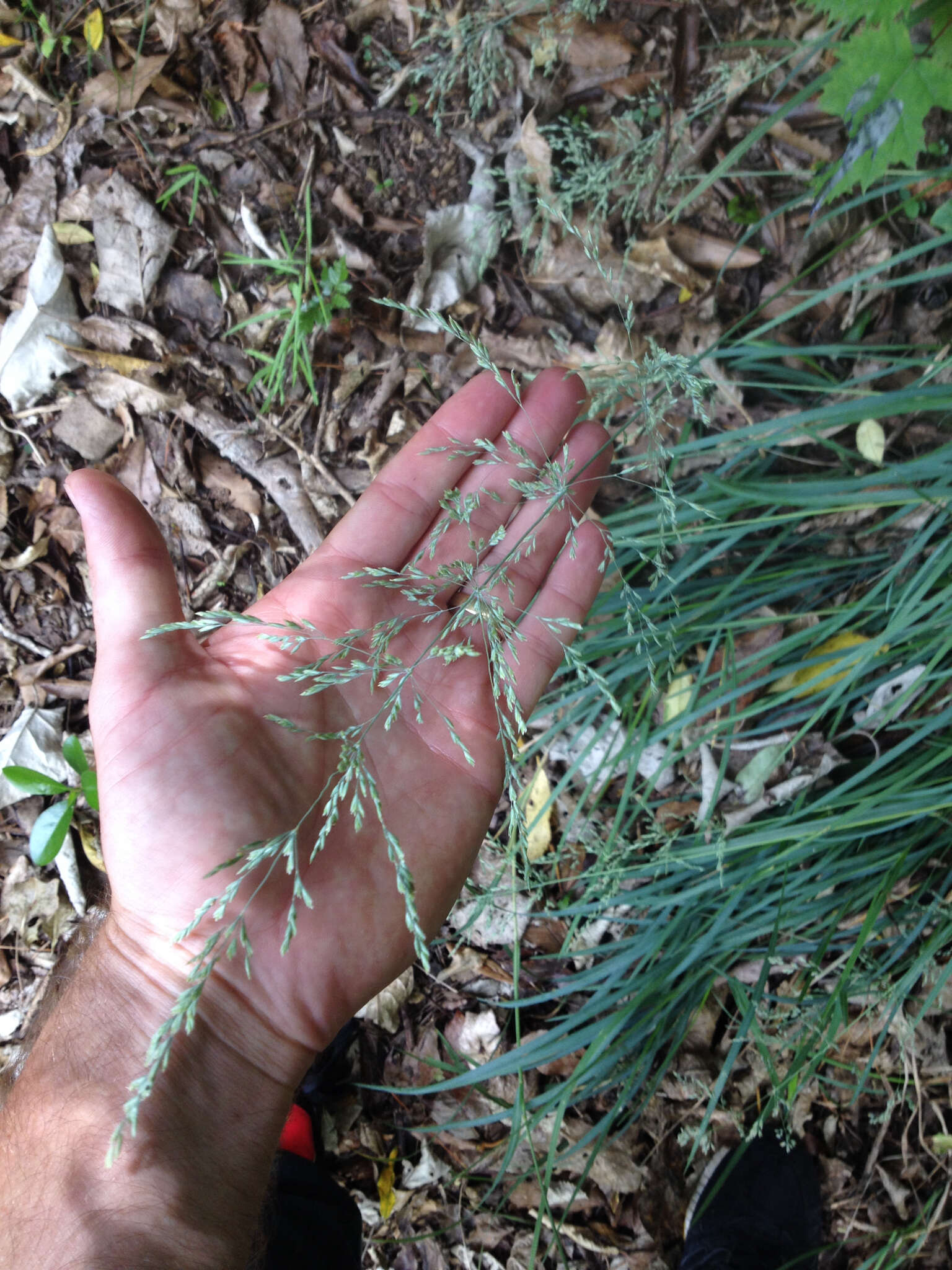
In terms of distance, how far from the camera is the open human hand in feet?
4.13

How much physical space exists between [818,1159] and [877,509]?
1.70m

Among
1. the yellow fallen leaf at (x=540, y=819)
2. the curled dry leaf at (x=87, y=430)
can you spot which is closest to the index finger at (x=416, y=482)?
the yellow fallen leaf at (x=540, y=819)

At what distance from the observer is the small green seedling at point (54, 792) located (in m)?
2.03

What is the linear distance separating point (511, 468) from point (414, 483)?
22 centimetres

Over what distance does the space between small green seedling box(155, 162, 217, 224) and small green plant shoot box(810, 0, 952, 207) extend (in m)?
1.69

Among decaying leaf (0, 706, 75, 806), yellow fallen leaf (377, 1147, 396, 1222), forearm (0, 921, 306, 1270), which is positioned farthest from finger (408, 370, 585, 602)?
yellow fallen leaf (377, 1147, 396, 1222)

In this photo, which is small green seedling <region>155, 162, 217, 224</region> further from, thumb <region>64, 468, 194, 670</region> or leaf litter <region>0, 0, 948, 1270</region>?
thumb <region>64, 468, 194, 670</region>

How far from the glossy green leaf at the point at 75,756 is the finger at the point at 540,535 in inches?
48.6

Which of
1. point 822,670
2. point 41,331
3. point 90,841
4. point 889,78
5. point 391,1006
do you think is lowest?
point 391,1006

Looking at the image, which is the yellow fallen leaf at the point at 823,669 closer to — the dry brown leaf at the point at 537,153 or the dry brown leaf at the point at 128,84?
the dry brown leaf at the point at 537,153

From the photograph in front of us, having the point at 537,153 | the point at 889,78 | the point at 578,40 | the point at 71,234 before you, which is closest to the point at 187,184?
the point at 71,234

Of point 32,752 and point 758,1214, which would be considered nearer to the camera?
point 758,1214

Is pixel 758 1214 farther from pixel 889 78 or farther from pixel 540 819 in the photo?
pixel 889 78

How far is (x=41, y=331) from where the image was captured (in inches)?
86.9
